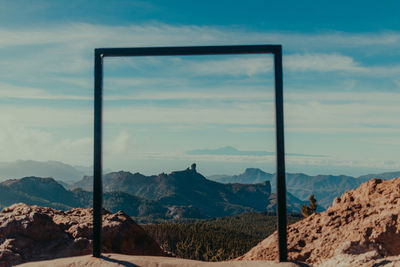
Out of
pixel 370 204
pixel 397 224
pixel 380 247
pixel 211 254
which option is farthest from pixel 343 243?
pixel 211 254

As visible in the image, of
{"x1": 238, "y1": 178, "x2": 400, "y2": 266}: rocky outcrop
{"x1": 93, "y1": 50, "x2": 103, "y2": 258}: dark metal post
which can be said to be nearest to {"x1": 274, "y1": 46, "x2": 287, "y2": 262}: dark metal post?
{"x1": 238, "y1": 178, "x2": 400, "y2": 266}: rocky outcrop

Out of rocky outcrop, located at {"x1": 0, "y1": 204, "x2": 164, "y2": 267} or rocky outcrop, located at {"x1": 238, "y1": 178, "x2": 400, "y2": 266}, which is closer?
rocky outcrop, located at {"x1": 238, "y1": 178, "x2": 400, "y2": 266}

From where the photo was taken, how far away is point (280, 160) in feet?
33.2

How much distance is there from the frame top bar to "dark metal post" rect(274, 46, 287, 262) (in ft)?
1.56

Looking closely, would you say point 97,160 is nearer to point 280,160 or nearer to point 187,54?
point 187,54

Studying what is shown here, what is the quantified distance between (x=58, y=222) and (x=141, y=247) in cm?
380

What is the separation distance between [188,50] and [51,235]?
867 cm

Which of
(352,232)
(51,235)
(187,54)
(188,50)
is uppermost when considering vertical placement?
(188,50)

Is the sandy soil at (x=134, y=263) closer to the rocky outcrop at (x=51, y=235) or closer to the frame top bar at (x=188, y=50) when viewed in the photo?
the rocky outcrop at (x=51, y=235)

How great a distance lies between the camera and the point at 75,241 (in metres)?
12.9

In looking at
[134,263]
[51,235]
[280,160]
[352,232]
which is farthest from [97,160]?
[352,232]

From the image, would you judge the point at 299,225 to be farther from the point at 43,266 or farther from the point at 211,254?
the point at 211,254

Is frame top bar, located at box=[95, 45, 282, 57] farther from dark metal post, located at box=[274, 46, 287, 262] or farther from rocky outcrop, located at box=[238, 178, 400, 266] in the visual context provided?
rocky outcrop, located at box=[238, 178, 400, 266]

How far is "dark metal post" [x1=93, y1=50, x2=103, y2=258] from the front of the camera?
416 inches
